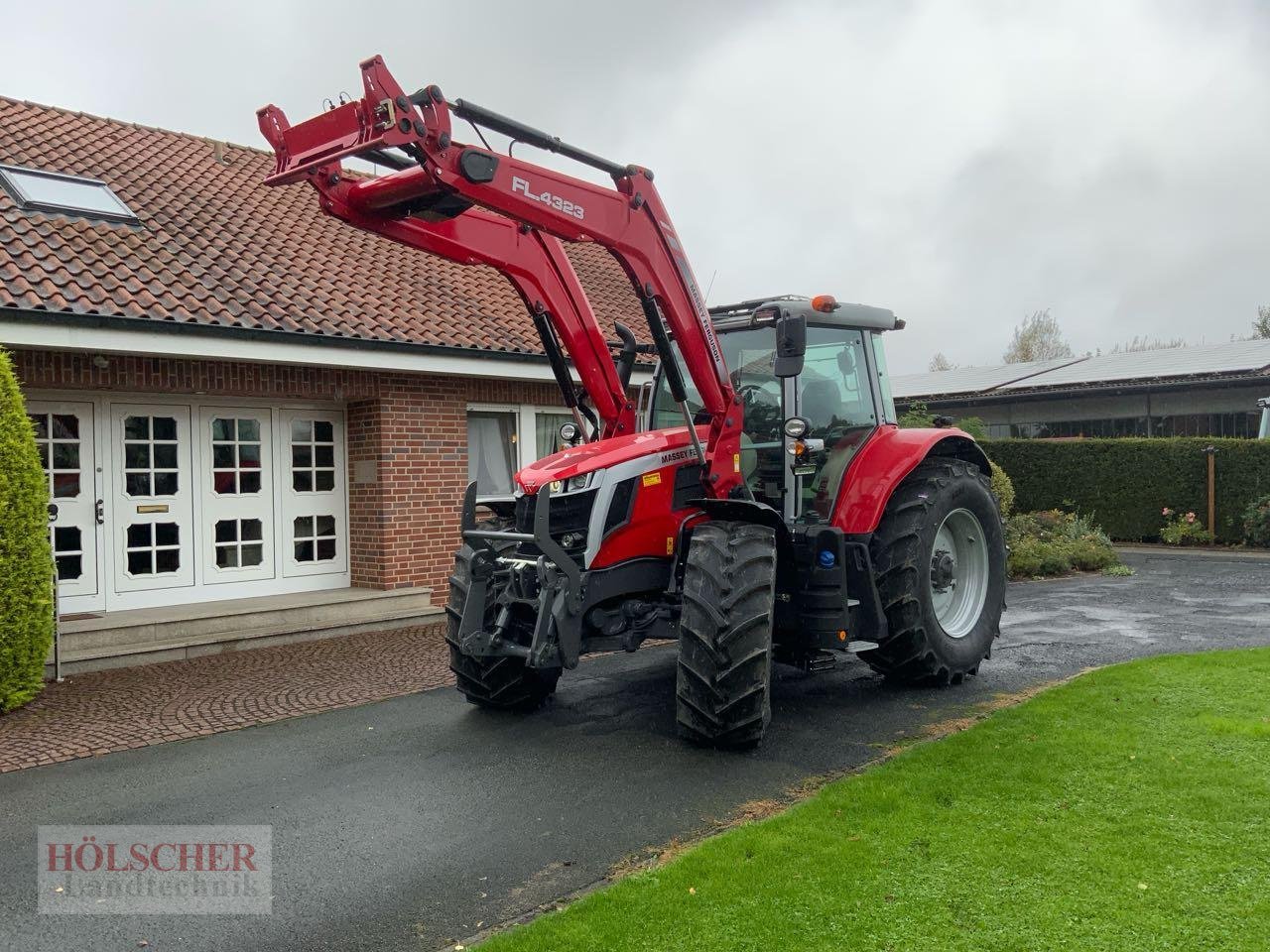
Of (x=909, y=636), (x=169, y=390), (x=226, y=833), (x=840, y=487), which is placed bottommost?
(x=226, y=833)

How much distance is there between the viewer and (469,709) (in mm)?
6625

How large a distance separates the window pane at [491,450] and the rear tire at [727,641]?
6301 millimetres

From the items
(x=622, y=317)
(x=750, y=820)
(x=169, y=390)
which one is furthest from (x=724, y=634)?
(x=622, y=317)

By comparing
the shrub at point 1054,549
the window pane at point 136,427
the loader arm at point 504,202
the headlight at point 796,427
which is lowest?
the shrub at point 1054,549

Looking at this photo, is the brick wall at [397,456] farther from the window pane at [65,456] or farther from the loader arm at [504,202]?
the loader arm at [504,202]

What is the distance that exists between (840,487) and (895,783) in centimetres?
203

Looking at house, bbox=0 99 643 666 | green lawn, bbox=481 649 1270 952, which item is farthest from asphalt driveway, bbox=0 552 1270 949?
house, bbox=0 99 643 666

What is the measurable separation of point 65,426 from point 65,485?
1.66ft

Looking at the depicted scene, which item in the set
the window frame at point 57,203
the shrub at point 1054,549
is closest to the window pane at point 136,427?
the window frame at point 57,203

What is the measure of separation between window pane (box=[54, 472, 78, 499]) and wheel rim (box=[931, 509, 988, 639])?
7181 mm

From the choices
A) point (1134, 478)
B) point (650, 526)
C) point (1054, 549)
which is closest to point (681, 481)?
point (650, 526)

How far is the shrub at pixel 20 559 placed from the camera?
255 inches

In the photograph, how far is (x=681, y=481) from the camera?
603cm

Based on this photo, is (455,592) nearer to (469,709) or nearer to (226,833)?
(469,709)
